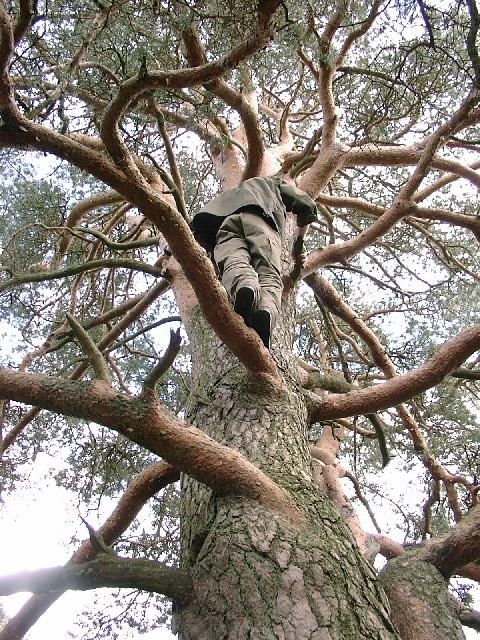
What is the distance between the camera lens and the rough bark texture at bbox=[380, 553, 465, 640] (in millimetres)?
1889

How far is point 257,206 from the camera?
10.7ft

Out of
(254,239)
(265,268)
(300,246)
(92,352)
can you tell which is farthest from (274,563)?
(300,246)

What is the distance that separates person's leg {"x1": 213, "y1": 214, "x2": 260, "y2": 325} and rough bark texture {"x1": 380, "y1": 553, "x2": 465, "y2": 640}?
1170mm

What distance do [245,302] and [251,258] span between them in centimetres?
49

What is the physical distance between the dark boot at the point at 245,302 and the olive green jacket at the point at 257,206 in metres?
0.88

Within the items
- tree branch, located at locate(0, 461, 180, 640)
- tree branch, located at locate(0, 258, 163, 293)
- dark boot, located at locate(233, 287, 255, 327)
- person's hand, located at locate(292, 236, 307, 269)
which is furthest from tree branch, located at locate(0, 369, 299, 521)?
person's hand, located at locate(292, 236, 307, 269)

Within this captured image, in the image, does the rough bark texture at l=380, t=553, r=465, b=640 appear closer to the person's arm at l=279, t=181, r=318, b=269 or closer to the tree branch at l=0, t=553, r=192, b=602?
the tree branch at l=0, t=553, r=192, b=602

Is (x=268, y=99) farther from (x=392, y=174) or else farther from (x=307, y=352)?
(x=307, y=352)

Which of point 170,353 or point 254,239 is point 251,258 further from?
point 170,353

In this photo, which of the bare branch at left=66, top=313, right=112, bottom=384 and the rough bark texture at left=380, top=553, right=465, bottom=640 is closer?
the rough bark texture at left=380, top=553, right=465, bottom=640

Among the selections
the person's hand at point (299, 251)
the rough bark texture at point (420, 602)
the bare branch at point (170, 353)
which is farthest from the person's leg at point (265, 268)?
the rough bark texture at point (420, 602)

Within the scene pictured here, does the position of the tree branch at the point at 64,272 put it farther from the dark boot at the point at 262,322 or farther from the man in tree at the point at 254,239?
the dark boot at the point at 262,322

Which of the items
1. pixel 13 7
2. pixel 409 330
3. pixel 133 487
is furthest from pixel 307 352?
pixel 13 7

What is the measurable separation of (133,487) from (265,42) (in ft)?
7.01
